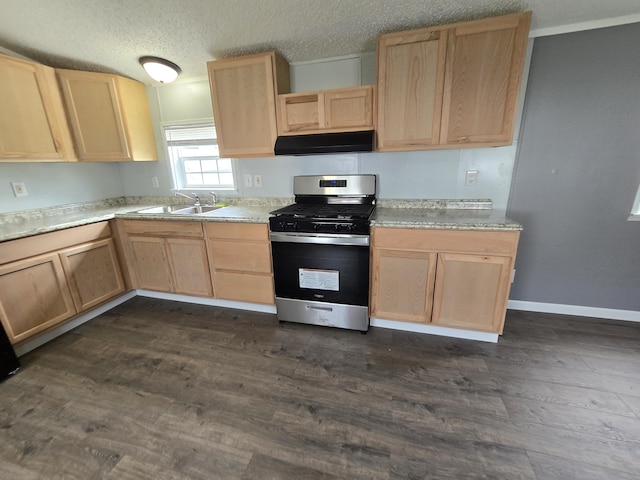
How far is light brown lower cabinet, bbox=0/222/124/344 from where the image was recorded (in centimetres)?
188

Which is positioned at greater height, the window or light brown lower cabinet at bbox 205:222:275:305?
the window

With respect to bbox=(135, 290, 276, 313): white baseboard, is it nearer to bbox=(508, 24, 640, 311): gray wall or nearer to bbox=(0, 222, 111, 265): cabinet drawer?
bbox=(0, 222, 111, 265): cabinet drawer

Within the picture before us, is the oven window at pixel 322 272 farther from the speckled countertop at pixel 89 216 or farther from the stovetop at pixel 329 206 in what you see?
the speckled countertop at pixel 89 216

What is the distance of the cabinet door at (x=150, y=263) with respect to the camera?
8.34ft

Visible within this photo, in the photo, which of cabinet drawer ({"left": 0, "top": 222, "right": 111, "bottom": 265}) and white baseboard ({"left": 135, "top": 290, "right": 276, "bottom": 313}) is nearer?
cabinet drawer ({"left": 0, "top": 222, "right": 111, "bottom": 265})

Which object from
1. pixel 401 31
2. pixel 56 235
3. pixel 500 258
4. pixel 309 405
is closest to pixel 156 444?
pixel 309 405

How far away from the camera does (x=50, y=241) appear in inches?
81.4

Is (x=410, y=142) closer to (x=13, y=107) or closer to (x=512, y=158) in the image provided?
(x=512, y=158)

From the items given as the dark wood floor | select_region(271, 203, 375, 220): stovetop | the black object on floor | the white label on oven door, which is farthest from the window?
the black object on floor

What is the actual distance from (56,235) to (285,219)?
178 centimetres

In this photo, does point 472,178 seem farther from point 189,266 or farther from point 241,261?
point 189,266

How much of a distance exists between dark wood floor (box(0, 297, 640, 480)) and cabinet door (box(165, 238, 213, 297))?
46cm

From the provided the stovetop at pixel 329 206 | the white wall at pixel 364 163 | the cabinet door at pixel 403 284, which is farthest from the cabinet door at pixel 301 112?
the cabinet door at pixel 403 284

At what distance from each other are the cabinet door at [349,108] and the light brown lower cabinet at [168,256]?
4.68ft
